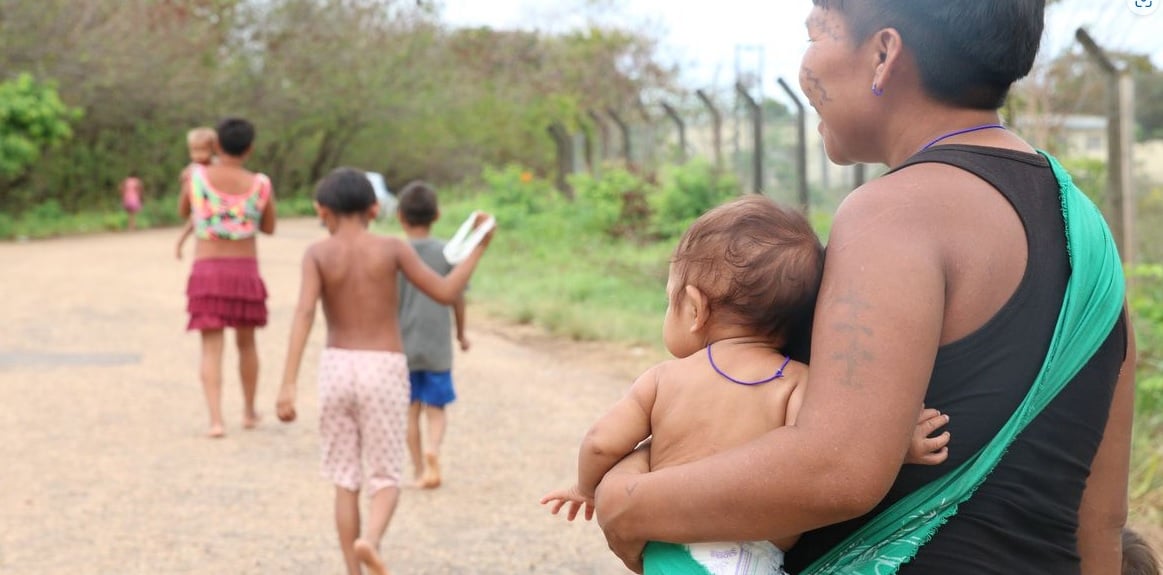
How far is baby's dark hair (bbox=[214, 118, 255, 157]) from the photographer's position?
808cm

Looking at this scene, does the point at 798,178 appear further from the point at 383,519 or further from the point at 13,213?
the point at 13,213

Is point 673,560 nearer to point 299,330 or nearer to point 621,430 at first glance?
point 621,430

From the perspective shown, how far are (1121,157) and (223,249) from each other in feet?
18.0

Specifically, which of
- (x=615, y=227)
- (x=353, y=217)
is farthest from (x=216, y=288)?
(x=615, y=227)

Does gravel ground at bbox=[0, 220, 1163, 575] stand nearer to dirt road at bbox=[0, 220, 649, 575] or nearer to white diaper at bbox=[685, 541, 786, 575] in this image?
dirt road at bbox=[0, 220, 649, 575]

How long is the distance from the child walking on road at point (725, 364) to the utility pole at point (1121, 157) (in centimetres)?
730

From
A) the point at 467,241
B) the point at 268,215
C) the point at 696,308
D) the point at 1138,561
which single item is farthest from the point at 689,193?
the point at 696,308

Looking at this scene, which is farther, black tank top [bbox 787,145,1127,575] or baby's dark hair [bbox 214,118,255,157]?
baby's dark hair [bbox 214,118,255,157]

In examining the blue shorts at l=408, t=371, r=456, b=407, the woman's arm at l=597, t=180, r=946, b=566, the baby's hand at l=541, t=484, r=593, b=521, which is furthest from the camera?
the blue shorts at l=408, t=371, r=456, b=407

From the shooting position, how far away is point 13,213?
29891 millimetres

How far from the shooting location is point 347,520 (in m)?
5.11

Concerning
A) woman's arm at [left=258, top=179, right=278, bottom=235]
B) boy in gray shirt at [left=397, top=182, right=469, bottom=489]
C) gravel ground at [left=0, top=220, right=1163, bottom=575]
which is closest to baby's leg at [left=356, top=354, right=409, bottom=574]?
gravel ground at [left=0, top=220, right=1163, bottom=575]

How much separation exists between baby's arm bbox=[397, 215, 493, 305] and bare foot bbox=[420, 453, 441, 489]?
1713 mm

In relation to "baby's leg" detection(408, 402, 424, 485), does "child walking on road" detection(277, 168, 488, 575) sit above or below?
above
